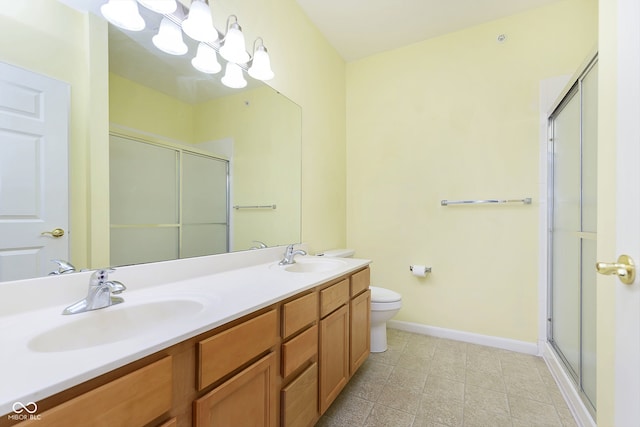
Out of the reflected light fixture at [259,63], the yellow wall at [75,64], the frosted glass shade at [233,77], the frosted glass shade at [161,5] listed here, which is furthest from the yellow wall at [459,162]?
the yellow wall at [75,64]

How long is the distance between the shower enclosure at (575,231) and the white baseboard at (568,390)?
1.2 inches

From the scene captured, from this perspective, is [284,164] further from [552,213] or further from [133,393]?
[552,213]

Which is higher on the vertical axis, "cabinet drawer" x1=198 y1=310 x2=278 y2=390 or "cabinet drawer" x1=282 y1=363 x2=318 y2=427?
"cabinet drawer" x1=198 y1=310 x2=278 y2=390

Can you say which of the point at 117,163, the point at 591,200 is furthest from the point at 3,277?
the point at 591,200

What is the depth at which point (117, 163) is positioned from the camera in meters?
1.04

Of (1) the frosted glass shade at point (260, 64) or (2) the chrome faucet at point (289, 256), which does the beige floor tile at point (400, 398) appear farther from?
(1) the frosted glass shade at point (260, 64)

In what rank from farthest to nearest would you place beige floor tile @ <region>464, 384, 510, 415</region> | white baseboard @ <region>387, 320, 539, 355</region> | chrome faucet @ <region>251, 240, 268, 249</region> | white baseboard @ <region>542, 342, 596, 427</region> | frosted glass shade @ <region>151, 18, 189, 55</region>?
white baseboard @ <region>387, 320, 539, 355</region> < chrome faucet @ <region>251, 240, 268, 249</region> < beige floor tile @ <region>464, 384, 510, 415</region> < white baseboard @ <region>542, 342, 596, 427</region> < frosted glass shade @ <region>151, 18, 189, 55</region>

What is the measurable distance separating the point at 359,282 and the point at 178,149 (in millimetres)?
1223

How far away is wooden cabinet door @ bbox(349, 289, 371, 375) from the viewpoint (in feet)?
5.18

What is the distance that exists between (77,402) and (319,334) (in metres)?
0.92

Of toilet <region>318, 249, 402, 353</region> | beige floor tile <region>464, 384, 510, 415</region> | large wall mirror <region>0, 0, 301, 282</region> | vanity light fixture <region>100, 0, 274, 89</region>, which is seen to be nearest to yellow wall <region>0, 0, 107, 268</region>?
large wall mirror <region>0, 0, 301, 282</region>

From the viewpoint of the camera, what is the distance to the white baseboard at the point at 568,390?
1330 mm

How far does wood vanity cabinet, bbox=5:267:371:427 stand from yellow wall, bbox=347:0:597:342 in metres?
1.18

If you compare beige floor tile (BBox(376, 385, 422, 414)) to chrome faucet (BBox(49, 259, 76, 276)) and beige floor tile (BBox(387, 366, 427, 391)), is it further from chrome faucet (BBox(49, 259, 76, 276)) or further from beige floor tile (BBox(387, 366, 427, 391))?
chrome faucet (BBox(49, 259, 76, 276))
